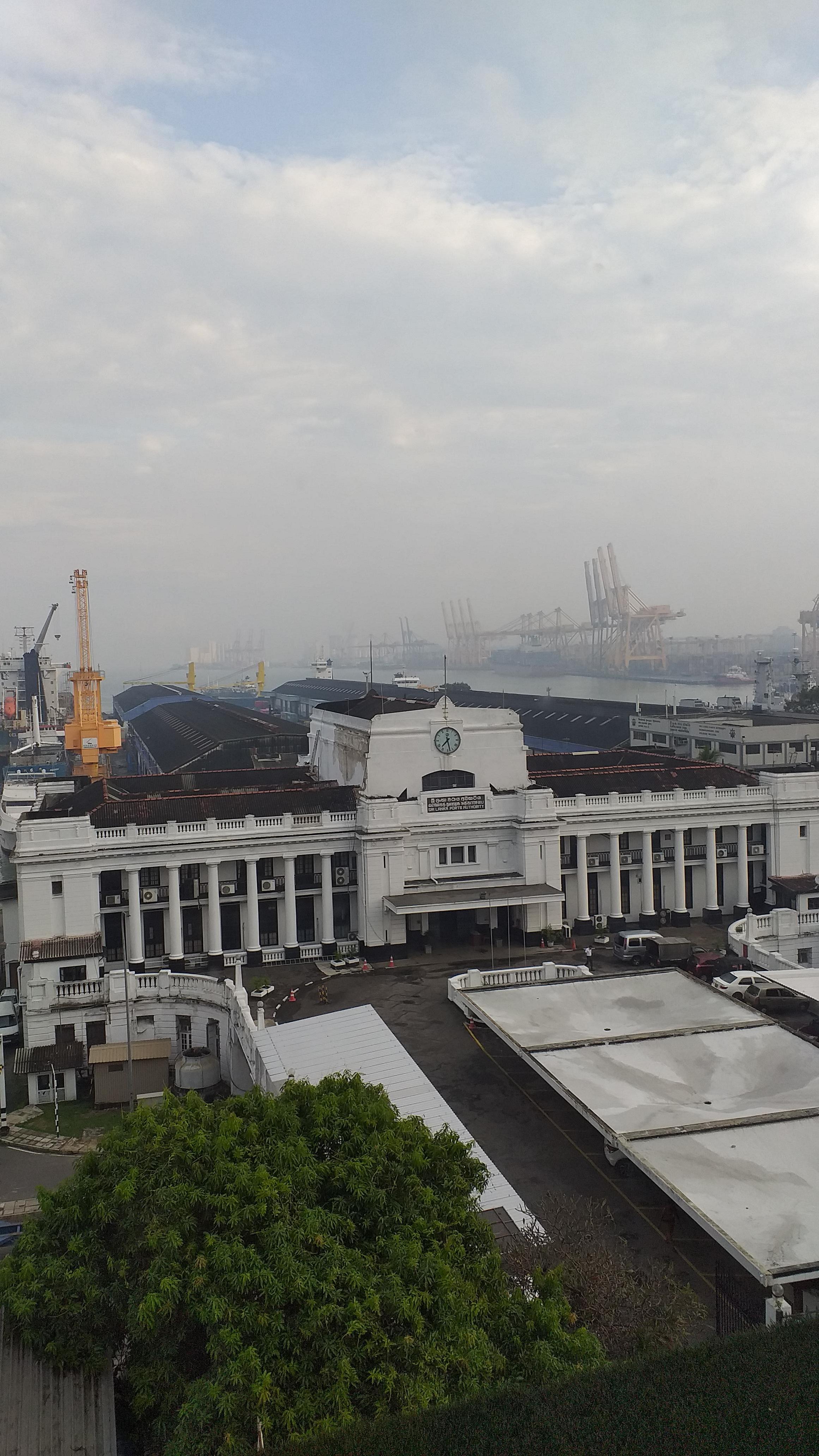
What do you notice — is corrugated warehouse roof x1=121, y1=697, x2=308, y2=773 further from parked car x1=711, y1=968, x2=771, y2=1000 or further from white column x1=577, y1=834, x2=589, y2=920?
parked car x1=711, y1=968, x2=771, y2=1000

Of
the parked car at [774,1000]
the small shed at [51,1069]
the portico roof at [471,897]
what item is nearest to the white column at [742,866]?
the portico roof at [471,897]

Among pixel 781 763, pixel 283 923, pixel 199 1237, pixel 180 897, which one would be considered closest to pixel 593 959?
pixel 283 923

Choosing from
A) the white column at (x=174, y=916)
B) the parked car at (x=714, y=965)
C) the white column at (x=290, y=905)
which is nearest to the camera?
the parked car at (x=714, y=965)

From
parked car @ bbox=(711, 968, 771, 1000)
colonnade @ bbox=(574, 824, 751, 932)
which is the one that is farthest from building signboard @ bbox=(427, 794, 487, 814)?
parked car @ bbox=(711, 968, 771, 1000)

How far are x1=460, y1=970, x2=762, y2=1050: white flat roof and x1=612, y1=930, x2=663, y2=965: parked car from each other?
26.1 ft

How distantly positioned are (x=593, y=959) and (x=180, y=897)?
1860cm

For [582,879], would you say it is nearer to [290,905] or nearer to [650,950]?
[650,950]

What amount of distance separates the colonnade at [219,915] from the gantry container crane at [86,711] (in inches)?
3221

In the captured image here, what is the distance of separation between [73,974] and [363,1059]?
1791 cm

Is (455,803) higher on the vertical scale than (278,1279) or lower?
higher

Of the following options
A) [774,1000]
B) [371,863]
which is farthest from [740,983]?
[371,863]

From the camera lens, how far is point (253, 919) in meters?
47.4

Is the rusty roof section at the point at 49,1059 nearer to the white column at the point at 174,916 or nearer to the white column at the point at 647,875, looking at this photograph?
the white column at the point at 174,916

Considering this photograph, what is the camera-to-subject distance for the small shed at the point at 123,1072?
128ft
